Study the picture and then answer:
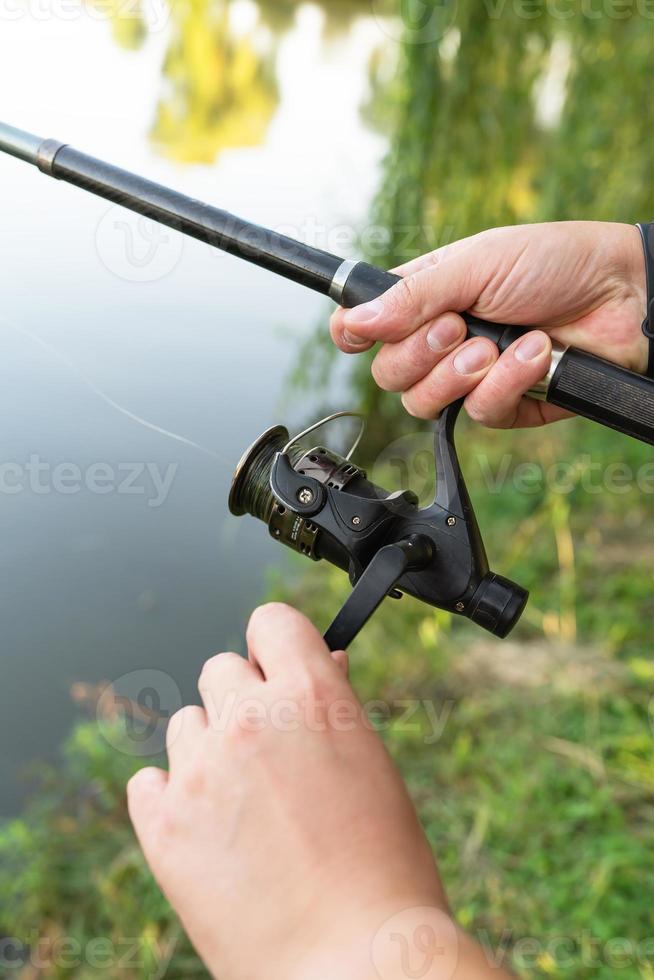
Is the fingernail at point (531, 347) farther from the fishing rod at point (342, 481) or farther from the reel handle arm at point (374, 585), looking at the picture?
the reel handle arm at point (374, 585)

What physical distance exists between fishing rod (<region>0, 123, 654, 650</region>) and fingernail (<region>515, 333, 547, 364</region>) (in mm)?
54

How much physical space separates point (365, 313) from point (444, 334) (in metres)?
0.16

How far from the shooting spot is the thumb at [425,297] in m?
1.44

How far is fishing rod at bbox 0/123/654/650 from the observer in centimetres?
122

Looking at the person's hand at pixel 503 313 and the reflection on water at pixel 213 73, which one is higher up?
the reflection on water at pixel 213 73

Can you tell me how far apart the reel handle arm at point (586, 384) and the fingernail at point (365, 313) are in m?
0.01

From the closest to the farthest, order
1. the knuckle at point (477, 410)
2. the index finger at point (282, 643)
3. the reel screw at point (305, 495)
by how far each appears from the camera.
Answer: the index finger at point (282, 643) → the reel screw at point (305, 495) → the knuckle at point (477, 410)

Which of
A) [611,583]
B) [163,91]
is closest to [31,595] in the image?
[611,583]

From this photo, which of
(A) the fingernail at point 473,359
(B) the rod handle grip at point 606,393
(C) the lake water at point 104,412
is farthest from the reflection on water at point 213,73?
(B) the rod handle grip at point 606,393

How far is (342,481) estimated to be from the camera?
1.25 metres

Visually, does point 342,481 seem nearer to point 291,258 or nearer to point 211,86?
point 291,258

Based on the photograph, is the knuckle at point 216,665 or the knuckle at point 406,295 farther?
the knuckle at point 406,295

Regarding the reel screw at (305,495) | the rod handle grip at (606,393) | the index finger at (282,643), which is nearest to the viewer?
the index finger at (282,643)

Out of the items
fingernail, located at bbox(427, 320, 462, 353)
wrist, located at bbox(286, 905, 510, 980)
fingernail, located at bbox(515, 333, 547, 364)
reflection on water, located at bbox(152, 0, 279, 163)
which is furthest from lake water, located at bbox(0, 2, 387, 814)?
reflection on water, located at bbox(152, 0, 279, 163)
